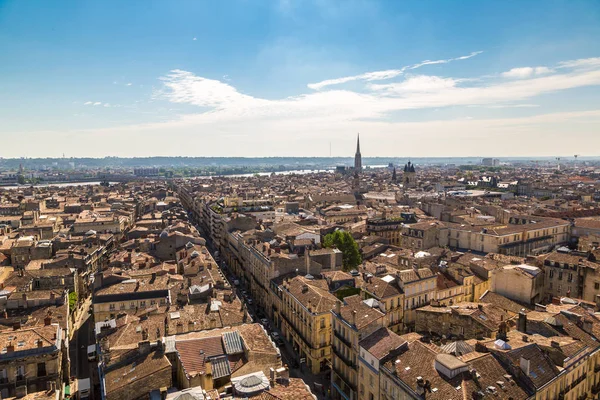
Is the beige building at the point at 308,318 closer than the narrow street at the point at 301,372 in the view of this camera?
No

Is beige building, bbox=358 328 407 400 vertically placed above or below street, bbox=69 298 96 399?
above

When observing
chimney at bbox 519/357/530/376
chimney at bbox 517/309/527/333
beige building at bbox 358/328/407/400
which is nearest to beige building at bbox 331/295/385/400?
beige building at bbox 358/328/407/400

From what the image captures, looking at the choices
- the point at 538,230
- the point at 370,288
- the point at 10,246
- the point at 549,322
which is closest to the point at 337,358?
the point at 370,288

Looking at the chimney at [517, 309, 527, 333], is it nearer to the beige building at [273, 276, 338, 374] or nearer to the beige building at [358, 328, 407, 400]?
the beige building at [358, 328, 407, 400]

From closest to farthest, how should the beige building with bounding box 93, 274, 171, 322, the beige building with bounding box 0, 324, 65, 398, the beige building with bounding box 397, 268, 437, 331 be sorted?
the beige building with bounding box 0, 324, 65, 398, the beige building with bounding box 397, 268, 437, 331, the beige building with bounding box 93, 274, 171, 322

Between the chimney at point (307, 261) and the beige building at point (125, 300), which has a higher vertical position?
the chimney at point (307, 261)

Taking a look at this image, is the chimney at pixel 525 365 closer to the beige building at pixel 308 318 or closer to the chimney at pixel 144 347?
the beige building at pixel 308 318

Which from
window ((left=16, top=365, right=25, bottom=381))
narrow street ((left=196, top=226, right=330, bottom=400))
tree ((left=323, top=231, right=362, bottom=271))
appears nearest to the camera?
window ((left=16, top=365, right=25, bottom=381))

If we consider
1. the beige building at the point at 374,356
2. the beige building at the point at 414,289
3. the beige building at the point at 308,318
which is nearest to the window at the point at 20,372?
the beige building at the point at 308,318

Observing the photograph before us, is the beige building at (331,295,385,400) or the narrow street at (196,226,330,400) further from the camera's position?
the narrow street at (196,226,330,400)

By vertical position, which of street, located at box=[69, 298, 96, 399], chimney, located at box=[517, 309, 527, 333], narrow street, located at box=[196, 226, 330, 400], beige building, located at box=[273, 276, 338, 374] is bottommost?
narrow street, located at box=[196, 226, 330, 400]

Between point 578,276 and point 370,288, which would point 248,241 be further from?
point 578,276
